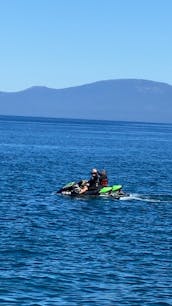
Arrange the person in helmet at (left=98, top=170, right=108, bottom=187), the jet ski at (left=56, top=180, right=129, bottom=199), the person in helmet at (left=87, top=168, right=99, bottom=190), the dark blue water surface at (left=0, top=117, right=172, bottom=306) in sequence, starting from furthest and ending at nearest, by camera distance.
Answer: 1. the person in helmet at (left=98, top=170, right=108, bottom=187)
2. the jet ski at (left=56, top=180, right=129, bottom=199)
3. the person in helmet at (left=87, top=168, right=99, bottom=190)
4. the dark blue water surface at (left=0, top=117, right=172, bottom=306)

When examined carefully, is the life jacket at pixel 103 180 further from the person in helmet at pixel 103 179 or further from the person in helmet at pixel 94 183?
the person in helmet at pixel 94 183

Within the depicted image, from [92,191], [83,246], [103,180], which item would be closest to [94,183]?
[92,191]

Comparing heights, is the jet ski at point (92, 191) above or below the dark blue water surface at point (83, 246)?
above

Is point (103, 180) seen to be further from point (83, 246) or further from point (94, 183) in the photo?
point (83, 246)

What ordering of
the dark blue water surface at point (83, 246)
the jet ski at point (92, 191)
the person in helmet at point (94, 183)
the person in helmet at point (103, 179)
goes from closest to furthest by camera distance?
1. the dark blue water surface at point (83, 246)
2. the person in helmet at point (94, 183)
3. the jet ski at point (92, 191)
4. the person in helmet at point (103, 179)

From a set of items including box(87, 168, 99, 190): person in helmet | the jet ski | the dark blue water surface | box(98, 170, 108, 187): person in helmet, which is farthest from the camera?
box(98, 170, 108, 187): person in helmet

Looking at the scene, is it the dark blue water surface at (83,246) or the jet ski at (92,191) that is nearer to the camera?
the dark blue water surface at (83,246)

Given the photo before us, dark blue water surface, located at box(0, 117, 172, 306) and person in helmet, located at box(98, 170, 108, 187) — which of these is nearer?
dark blue water surface, located at box(0, 117, 172, 306)

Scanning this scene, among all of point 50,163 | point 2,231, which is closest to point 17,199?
point 2,231

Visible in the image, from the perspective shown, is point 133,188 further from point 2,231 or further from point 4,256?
point 4,256

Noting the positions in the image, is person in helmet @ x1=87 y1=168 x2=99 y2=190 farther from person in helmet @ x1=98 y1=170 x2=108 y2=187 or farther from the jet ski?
person in helmet @ x1=98 y1=170 x2=108 y2=187

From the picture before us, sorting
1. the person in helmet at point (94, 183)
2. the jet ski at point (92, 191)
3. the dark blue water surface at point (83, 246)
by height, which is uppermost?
the person in helmet at point (94, 183)

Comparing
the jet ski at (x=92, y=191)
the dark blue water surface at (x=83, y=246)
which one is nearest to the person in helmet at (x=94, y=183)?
Result: the jet ski at (x=92, y=191)

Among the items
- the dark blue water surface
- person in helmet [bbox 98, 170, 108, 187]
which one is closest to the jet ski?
person in helmet [bbox 98, 170, 108, 187]
